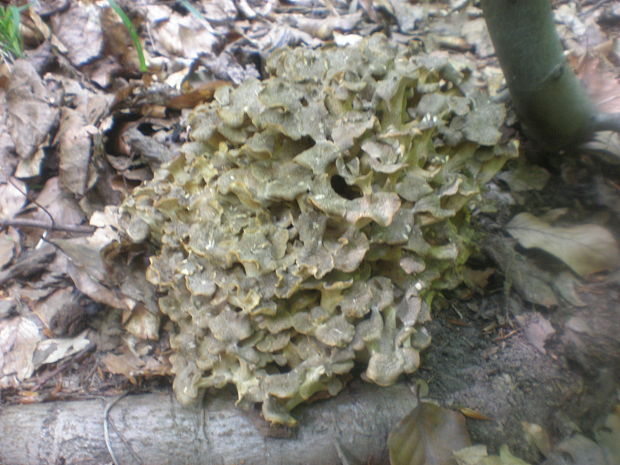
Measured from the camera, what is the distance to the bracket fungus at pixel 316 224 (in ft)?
6.15

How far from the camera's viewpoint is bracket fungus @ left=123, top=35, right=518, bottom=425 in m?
1.87

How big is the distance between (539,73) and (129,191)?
7.61ft

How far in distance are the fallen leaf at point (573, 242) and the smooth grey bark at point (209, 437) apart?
0.94 metres

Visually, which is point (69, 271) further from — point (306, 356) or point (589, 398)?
point (589, 398)

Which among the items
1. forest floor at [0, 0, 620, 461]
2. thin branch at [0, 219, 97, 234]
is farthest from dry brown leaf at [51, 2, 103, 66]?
thin branch at [0, 219, 97, 234]

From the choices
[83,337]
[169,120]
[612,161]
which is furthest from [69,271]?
[612,161]

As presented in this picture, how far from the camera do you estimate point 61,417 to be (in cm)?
212

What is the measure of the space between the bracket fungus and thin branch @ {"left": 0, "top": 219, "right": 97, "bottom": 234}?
637 mm

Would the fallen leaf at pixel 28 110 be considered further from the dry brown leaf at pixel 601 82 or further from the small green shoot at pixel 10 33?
the dry brown leaf at pixel 601 82

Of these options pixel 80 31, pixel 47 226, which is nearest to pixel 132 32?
pixel 80 31

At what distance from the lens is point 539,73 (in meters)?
2.36

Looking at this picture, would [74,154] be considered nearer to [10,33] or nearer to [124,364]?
[10,33]

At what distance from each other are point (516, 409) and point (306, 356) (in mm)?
947

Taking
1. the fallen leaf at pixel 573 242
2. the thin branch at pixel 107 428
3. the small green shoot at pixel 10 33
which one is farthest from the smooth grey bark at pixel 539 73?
the small green shoot at pixel 10 33
